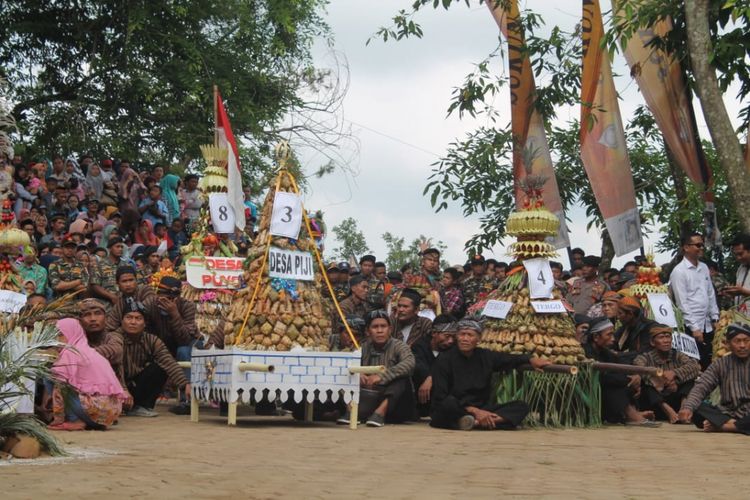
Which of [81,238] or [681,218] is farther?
[81,238]

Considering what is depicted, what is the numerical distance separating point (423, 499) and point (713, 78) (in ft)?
31.4

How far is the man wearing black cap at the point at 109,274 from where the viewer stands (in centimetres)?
1393

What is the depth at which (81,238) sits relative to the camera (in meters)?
16.6

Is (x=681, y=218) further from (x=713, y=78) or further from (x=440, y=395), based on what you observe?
(x=440, y=395)

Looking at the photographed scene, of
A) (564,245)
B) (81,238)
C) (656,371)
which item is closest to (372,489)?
(656,371)

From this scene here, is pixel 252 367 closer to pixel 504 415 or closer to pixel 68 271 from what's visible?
pixel 504 415

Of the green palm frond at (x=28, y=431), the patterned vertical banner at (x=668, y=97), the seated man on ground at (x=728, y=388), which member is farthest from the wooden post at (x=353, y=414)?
the patterned vertical banner at (x=668, y=97)

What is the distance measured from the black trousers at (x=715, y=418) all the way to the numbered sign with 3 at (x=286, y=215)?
435cm

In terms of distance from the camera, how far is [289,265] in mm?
11414

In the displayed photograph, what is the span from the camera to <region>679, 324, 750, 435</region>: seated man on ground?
38.0 feet

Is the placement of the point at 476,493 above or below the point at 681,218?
Result: below

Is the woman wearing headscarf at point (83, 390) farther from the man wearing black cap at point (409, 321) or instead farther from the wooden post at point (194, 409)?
the man wearing black cap at point (409, 321)

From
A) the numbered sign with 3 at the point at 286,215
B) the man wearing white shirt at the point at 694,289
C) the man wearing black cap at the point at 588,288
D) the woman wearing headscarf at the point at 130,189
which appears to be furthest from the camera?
the woman wearing headscarf at the point at 130,189

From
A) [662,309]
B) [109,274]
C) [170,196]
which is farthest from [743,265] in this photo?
[170,196]
